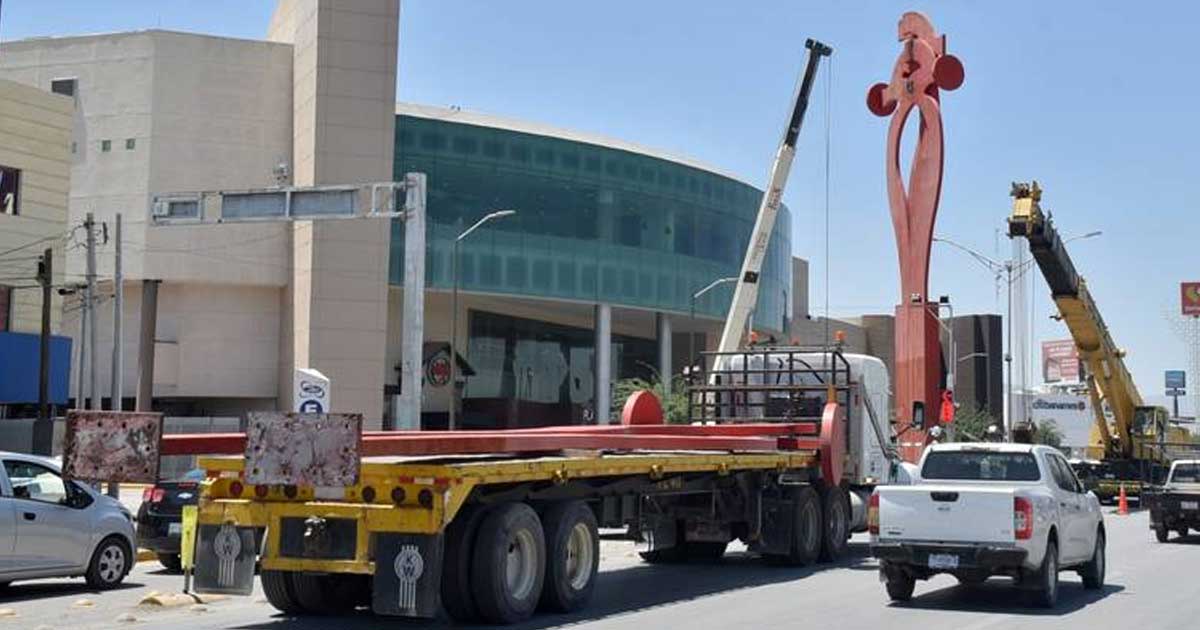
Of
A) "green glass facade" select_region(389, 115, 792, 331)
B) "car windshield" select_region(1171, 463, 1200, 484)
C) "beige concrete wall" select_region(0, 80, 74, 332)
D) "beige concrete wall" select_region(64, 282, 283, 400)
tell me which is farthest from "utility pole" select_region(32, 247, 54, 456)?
"car windshield" select_region(1171, 463, 1200, 484)

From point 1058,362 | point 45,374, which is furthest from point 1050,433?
point 45,374

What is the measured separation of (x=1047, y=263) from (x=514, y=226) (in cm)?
3333

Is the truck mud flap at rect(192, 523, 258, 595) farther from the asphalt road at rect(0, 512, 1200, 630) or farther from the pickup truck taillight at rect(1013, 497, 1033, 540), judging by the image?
the pickup truck taillight at rect(1013, 497, 1033, 540)

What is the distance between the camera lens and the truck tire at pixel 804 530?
18.0 meters

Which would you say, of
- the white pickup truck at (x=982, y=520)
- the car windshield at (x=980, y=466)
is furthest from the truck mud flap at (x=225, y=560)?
the car windshield at (x=980, y=466)

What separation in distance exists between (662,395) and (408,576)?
148 feet

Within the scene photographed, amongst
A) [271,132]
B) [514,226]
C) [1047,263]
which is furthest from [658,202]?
[1047,263]

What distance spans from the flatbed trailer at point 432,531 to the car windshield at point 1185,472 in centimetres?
1656

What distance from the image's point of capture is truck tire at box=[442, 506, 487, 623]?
457 inches

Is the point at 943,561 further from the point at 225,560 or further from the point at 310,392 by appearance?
the point at 310,392

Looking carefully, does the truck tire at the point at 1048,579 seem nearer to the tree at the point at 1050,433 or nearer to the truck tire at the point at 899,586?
the truck tire at the point at 899,586

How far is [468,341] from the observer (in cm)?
6869

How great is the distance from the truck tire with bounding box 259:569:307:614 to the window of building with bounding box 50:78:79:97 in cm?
5226

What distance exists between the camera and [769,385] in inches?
805
